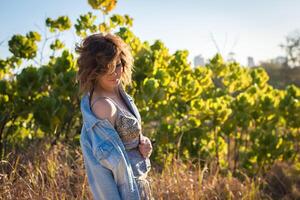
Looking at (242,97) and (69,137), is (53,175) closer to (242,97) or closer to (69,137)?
(69,137)

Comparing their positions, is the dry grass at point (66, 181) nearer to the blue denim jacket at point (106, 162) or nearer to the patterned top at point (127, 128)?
the patterned top at point (127, 128)

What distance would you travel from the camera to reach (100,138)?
202cm

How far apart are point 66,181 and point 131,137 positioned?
1.66 meters

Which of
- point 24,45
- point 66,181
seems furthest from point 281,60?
point 66,181

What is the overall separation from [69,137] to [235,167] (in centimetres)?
208

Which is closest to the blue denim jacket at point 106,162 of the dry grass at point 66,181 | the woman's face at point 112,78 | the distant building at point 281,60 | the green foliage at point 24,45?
the woman's face at point 112,78

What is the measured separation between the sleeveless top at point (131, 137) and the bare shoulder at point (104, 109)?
0.03 m

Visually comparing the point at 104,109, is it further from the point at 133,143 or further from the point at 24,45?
the point at 24,45

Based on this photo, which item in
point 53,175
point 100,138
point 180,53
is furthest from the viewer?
point 180,53

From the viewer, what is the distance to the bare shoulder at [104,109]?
203 cm

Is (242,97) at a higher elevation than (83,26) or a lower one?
lower

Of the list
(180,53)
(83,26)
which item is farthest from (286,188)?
(83,26)

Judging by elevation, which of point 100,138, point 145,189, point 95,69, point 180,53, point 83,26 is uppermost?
point 83,26

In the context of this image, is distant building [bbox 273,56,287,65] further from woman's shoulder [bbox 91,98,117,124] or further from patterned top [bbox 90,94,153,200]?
woman's shoulder [bbox 91,98,117,124]
